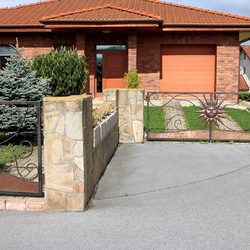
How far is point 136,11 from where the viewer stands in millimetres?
14430

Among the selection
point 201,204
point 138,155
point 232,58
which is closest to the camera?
point 201,204

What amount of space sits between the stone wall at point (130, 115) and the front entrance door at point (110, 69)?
7799 millimetres

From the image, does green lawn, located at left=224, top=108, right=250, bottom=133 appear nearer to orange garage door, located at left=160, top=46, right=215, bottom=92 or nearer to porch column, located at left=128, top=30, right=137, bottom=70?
orange garage door, located at left=160, top=46, right=215, bottom=92

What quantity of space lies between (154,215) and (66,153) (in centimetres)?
136

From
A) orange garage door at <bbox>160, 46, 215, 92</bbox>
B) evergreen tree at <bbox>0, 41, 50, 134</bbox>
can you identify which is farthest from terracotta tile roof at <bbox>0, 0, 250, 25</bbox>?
evergreen tree at <bbox>0, 41, 50, 134</bbox>

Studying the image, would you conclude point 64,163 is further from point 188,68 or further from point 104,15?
point 188,68

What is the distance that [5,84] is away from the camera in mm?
7402

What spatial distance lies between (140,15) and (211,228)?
1219 centimetres

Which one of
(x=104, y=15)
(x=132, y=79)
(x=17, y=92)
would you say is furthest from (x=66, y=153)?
(x=104, y=15)

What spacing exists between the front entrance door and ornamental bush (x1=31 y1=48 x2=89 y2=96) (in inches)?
210

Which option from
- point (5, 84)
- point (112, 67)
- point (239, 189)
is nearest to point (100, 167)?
point (239, 189)

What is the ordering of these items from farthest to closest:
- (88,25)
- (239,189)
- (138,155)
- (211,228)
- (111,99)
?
(88,25), (111,99), (138,155), (239,189), (211,228)

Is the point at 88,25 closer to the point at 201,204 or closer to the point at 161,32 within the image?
the point at 161,32

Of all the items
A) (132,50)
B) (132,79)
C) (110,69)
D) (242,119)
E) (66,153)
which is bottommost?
(242,119)
